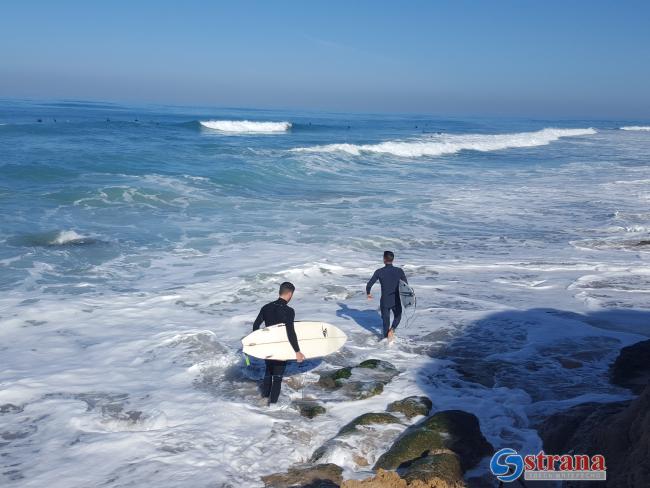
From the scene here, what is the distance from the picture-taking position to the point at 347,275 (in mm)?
13758

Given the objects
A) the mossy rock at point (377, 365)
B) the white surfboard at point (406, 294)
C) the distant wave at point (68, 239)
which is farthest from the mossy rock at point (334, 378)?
the distant wave at point (68, 239)

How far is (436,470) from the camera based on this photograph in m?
5.22

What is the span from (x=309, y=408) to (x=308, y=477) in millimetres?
1570

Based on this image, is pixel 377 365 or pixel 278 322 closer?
pixel 278 322

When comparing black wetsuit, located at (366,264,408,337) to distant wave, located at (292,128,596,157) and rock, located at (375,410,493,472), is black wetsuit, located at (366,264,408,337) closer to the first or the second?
rock, located at (375,410,493,472)

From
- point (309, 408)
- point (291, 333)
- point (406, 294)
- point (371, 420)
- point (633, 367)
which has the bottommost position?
point (309, 408)

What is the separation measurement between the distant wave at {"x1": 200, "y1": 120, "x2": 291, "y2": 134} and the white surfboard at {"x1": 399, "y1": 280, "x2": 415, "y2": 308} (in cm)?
5230

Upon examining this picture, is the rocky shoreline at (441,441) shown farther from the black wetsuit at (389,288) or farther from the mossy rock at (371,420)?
the black wetsuit at (389,288)

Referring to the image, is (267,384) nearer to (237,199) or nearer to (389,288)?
(389,288)

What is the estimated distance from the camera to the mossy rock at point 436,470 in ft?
16.6

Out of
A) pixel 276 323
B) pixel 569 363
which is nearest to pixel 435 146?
pixel 569 363

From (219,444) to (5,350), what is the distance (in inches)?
184

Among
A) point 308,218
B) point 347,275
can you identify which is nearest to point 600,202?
point 308,218

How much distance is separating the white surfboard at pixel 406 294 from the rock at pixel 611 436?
365 cm
